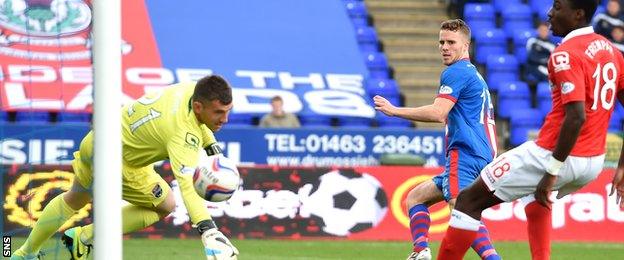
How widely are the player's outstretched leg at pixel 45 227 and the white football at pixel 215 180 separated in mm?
1876

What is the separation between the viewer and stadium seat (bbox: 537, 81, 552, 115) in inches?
774

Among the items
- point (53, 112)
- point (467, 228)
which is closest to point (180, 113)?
point (467, 228)

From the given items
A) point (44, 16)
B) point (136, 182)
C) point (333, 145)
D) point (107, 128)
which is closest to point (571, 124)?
point (107, 128)

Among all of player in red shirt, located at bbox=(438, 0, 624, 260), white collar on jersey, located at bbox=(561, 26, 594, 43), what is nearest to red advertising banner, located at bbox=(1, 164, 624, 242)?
player in red shirt, located at bbox=(438, 0, 624, 260)

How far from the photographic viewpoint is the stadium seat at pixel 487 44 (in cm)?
2067

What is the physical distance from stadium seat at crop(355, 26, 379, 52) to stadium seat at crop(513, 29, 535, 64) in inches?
85.7

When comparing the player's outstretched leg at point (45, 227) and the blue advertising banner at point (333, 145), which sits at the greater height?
the player's outstretched leg at point (45, 227)

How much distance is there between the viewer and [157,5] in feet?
64.4

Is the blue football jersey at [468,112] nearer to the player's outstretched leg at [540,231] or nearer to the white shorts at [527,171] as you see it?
the player's outstretched leg at [540,231]

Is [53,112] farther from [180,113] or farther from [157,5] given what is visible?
[180,113]

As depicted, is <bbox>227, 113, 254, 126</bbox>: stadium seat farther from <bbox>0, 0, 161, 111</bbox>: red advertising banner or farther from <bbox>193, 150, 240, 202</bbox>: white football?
<bbox>193, 150, 240, 202</bbox>: white football

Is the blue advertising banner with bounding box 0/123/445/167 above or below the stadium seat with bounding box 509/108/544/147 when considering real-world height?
above

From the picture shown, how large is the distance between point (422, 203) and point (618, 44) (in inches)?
437

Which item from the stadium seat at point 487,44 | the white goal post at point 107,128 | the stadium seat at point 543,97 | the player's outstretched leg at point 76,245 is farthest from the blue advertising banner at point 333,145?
the white goal post at point 107,128
